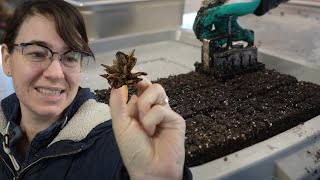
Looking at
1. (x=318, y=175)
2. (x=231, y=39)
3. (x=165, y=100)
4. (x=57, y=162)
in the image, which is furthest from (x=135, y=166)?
(x=231, y=39)

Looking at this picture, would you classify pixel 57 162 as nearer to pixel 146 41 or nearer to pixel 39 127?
pixel 39 127

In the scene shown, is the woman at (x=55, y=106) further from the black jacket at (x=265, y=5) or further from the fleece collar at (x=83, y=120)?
the black jacket at (x=265, y=5)

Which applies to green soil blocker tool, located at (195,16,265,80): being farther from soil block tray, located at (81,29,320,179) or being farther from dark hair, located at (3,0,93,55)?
dark hair, located at (3,0,93,55)

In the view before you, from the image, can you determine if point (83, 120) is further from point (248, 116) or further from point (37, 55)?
Answer: point (248, 116)

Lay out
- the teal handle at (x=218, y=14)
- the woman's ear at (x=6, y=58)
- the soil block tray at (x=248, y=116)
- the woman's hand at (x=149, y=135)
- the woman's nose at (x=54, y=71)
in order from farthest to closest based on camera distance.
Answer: the teal handle at (x=218, y=14)
the soil block tray at (x=248, y=116)
the woman's ear at (x=6, y=58)
the woman's nose at (x=54, y=71)
the woman's hand at (x=149, y=135)

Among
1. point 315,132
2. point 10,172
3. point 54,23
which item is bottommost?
point 315,132

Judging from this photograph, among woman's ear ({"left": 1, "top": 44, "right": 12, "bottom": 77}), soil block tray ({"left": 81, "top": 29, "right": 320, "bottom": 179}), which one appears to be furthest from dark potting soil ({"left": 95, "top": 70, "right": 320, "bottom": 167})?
woman's ear ({"left": 1, "top": 44, "right": 12, "bottom": 77})

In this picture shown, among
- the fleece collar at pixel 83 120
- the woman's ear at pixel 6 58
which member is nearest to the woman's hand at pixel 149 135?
the fleece collar at pixel 83 120
